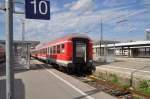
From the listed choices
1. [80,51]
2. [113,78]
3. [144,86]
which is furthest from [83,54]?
[144,86]

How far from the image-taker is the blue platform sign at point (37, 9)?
6.51 meters

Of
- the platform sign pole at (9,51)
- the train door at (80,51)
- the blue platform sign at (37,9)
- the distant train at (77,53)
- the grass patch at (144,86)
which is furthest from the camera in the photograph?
the train door at (80,51)

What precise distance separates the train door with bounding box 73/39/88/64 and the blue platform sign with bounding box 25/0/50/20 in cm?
1389

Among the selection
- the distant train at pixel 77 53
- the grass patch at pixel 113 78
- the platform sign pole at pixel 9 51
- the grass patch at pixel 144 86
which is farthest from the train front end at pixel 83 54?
the platform sign pole at pixel 9 51

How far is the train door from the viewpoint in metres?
20.7

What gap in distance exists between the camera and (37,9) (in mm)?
6605

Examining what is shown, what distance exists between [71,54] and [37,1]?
46.0 ft

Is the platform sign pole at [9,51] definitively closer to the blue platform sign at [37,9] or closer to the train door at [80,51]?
the blue platform sign at [37,9]

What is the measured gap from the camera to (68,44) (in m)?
20.4

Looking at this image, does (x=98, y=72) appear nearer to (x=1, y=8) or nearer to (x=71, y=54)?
(x=71, y=54)

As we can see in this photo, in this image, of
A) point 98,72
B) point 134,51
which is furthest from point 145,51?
point 98,72

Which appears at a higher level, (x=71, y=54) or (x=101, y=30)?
(x=101, y=30)

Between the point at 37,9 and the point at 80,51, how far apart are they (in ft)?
47.8

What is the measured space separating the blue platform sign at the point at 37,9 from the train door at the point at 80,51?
13.9m
